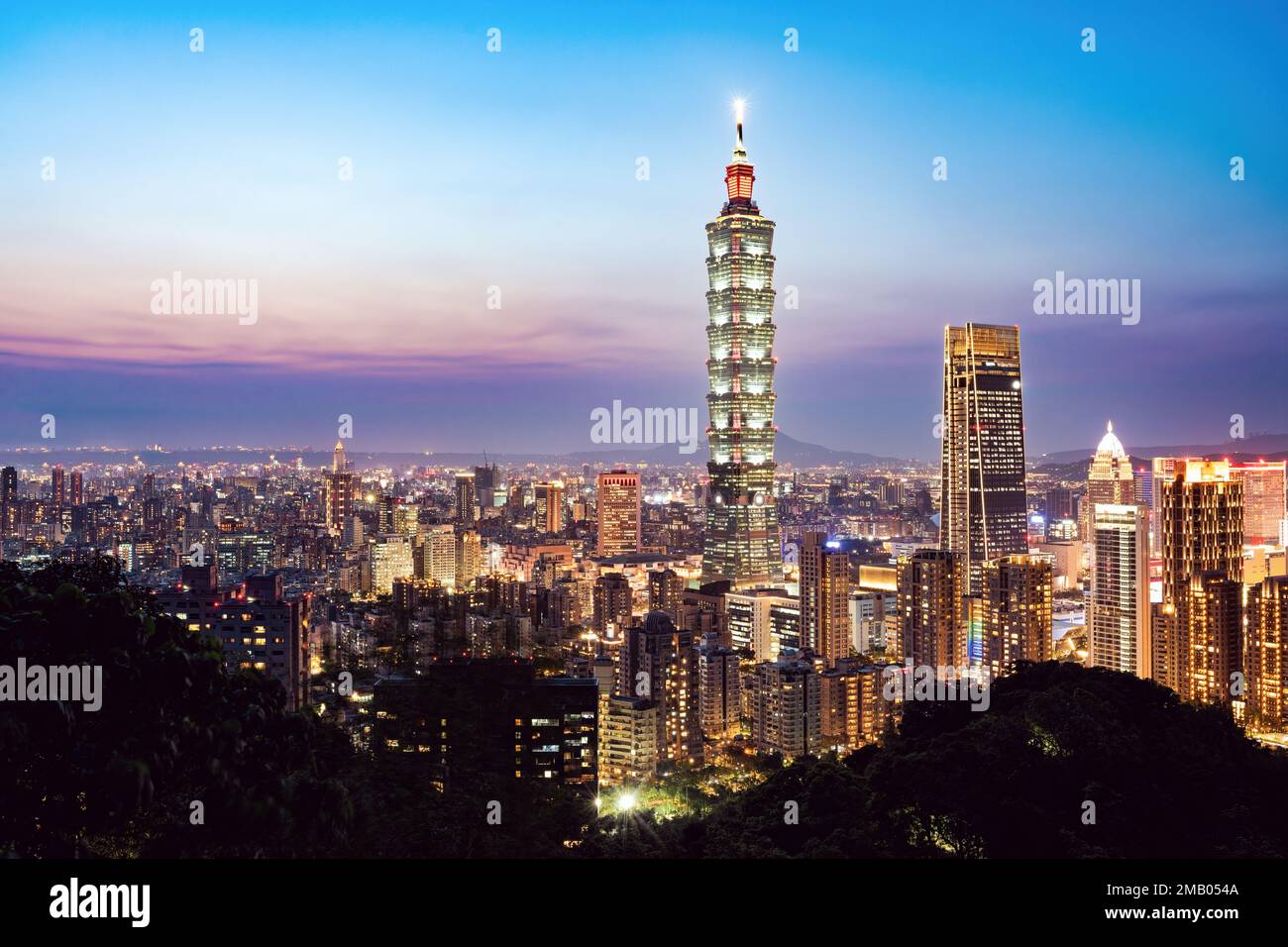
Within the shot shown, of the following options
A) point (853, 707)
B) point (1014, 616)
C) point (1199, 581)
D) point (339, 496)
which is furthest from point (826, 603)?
point (339, 496)

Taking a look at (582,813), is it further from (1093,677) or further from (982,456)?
(982,456)

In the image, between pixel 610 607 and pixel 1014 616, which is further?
pixel 610 607

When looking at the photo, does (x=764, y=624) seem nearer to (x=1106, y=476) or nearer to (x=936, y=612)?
(x=936, y=612)

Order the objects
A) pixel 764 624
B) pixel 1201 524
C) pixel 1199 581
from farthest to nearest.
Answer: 1. pixel 764 624
2. pixel 1201 524
3. pixel 1199 581

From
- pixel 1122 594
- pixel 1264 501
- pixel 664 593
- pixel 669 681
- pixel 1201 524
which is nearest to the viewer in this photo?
pixel 669 681

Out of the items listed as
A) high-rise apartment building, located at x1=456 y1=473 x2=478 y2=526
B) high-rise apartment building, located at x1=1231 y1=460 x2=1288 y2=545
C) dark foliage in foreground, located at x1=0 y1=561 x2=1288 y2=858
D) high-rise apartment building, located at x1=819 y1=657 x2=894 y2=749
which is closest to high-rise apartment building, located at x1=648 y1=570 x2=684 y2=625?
high-rise apartment building, located at x1=819 y1=657 x2=894 y2=749

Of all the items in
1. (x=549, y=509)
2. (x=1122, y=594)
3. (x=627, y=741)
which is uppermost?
(x=549, y=509)

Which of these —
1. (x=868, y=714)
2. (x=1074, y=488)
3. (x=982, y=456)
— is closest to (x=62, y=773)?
(x=868, y=714)
